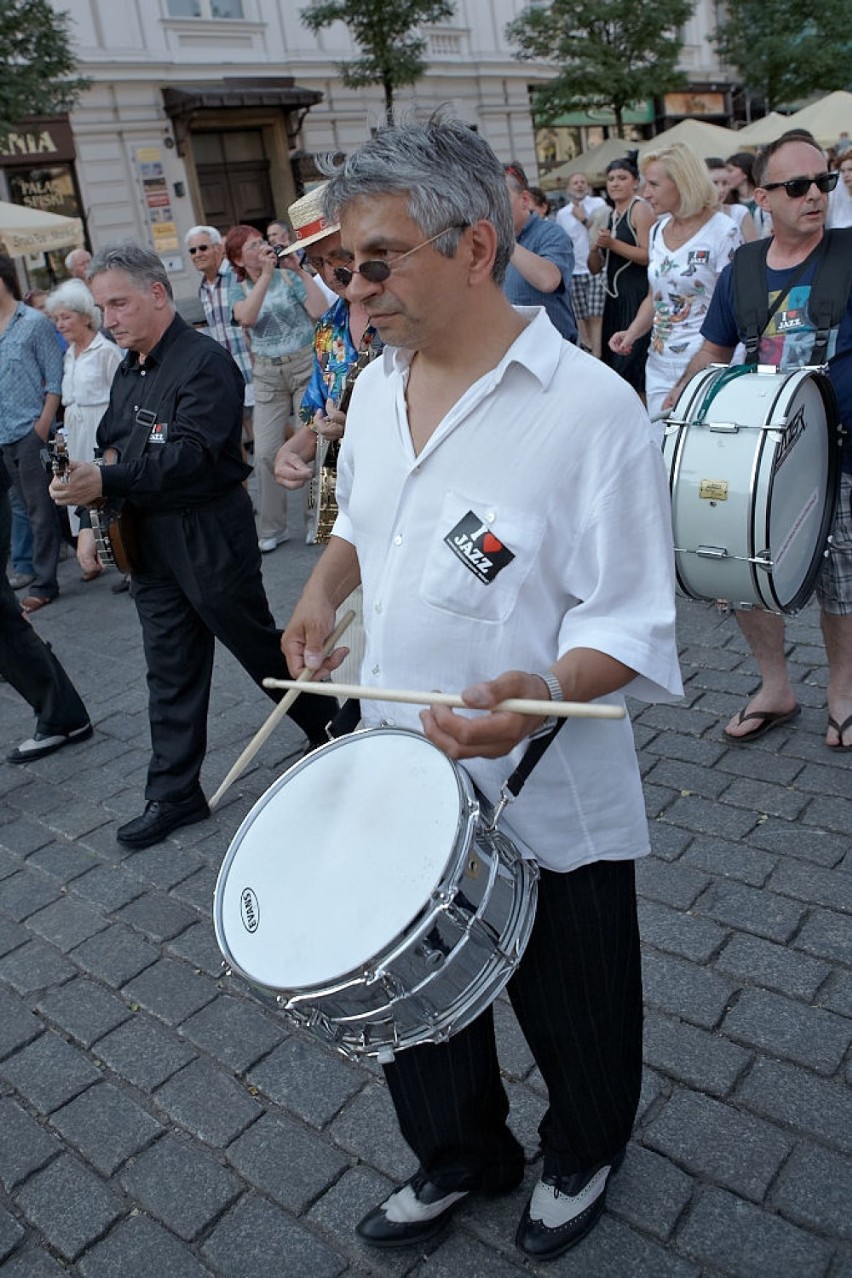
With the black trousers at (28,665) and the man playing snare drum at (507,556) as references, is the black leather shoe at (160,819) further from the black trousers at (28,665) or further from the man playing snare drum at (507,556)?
the man playing snare drum at (507,556)

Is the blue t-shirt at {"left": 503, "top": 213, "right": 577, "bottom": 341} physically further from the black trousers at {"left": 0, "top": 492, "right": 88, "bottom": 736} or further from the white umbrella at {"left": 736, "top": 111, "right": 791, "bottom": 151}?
the white umbrella at {"left": 736, "top": 111, "right": 791, "bottom": 151}

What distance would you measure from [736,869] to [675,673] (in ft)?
5.73

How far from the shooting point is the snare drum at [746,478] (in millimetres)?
3223

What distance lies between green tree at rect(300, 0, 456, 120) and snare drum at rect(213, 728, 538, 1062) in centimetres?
1994

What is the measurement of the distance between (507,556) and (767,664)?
261 centimetres

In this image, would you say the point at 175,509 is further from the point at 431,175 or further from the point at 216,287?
the point at 216,287

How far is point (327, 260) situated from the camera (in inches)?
136

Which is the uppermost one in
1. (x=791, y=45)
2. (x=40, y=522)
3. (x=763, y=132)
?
(x=791, y=45)

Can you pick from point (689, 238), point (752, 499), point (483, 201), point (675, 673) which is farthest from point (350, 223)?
point (689, 238)

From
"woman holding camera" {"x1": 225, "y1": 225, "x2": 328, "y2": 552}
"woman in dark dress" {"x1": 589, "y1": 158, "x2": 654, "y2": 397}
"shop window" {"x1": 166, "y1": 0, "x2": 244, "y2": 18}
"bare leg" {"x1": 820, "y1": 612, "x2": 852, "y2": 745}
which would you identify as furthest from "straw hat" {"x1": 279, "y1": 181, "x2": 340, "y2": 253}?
"shop window" {"x1": 166, "y1": 0, "x2": 244, "y2": 18}

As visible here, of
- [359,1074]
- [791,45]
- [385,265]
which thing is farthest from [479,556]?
[791,45]

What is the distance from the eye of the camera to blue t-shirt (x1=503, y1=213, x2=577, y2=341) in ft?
17.2

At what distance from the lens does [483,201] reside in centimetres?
174

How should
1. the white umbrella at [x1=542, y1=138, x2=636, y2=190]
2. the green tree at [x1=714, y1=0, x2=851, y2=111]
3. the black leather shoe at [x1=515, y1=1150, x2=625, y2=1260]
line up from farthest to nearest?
1. the green tree at [x1=714, y1=0, x2=851, y2=111]
2. the white umbrella at [x1=542, y1=138, x2=636, y2=190]
3. the black leather shoe at [x1=515, y1=1150, x2=625, y2=1260]
